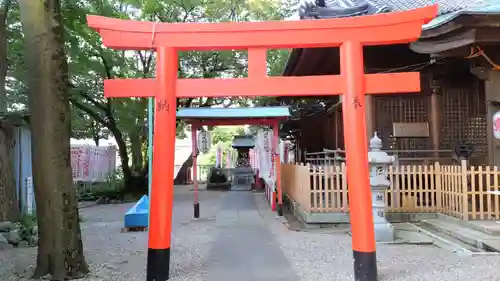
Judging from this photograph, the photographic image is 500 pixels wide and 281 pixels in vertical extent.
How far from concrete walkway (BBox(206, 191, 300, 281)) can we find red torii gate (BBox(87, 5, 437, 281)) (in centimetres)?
97

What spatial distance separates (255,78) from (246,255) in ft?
9.95

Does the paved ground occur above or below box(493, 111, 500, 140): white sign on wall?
below

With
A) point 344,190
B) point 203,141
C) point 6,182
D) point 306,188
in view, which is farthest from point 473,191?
point 6,182

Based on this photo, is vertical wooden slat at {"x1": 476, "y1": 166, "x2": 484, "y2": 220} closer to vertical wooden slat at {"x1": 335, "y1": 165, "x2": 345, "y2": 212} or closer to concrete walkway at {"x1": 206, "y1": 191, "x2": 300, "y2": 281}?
vertical wooden slat at {"x1": 335, "y1": 165, "x2": 345, "y2": 212}

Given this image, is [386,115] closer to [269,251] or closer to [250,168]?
[269,251]

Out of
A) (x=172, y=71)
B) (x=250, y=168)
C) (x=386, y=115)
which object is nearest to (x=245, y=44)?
(x=172, y=71)

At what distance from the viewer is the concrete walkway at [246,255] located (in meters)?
6.13

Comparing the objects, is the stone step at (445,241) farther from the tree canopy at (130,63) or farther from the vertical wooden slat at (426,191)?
the tree canopy at (130,63)

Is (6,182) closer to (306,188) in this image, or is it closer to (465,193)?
(306,188)

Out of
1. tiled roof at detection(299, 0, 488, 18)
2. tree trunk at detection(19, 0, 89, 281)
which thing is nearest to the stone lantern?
tiled roof at detection(299, 0, 488, 18)

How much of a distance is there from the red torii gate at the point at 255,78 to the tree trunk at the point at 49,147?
767 mm

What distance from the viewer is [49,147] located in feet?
19.7

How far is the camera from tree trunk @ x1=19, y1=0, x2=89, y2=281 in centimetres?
599

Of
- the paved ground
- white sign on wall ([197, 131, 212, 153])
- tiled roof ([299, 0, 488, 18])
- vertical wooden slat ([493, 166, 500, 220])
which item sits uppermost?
tiled roof ([299, 0, 488, 18])
